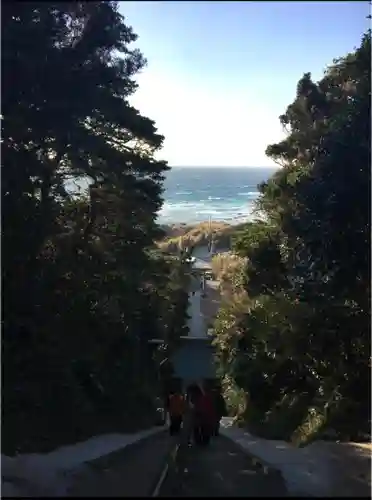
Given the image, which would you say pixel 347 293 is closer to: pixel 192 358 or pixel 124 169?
pixel 124 169

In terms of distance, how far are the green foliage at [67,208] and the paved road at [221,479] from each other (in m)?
3.08

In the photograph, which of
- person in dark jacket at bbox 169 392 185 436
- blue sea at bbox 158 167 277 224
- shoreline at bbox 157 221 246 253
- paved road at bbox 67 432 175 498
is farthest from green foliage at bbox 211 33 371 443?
shoreline at bbox 157 221 246 253

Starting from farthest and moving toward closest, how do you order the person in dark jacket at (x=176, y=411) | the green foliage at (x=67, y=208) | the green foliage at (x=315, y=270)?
the person in dark jacket at (x=176, y=411) < the green foliage at (x=315, y=270) < the green foliage at (x=67, y=208)

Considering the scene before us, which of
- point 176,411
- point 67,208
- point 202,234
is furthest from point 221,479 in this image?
point 202,234

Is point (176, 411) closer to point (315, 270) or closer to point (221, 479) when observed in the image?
point (315, 270)

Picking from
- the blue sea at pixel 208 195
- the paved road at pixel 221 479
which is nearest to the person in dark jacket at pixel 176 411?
the paved road at pixel 221 479

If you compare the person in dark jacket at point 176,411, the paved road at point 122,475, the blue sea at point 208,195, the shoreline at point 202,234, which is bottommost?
the person in dark jacket at point 176,411

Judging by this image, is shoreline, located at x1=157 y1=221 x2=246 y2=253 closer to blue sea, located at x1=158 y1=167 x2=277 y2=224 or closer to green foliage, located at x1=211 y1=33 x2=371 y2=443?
blue sea, located at x1=158 y1=167 x2=277 y2=224

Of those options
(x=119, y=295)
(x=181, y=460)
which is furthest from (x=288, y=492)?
(x=119, y=295)

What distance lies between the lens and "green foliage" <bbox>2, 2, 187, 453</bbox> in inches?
451

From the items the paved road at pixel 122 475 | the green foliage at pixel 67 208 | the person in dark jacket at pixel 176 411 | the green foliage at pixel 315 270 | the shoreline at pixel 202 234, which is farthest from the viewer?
the shoreline at pixel 202 234

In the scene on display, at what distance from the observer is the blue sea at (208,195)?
107ft

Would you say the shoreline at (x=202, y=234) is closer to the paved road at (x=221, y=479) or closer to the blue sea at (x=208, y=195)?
the blue sea at (x=208, y=195)

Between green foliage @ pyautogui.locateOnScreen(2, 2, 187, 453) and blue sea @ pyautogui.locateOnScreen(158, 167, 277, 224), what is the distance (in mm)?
12940
